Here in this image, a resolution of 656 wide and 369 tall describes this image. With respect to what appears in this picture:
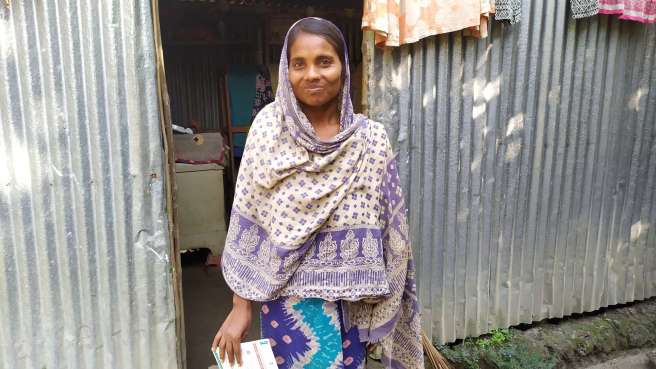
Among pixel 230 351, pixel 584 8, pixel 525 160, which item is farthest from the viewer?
pixel 525 160

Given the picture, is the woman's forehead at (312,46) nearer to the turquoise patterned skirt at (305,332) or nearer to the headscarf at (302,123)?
the headscarf at (302,123)

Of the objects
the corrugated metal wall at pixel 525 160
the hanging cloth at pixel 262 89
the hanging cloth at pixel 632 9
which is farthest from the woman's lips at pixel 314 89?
the hanging cloth at pixel 262 89

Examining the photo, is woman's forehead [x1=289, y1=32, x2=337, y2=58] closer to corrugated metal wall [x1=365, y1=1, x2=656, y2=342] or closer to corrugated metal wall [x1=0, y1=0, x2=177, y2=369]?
corrugated metal wall [x1=0, y1=0, x2=177, y2=369]

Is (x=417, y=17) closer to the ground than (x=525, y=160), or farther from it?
farther from it

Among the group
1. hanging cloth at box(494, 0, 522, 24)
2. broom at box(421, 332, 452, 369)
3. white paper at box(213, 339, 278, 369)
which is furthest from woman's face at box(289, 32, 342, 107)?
broom at box(421, 332, 452, 369)

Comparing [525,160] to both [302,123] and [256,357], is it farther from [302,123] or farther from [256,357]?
[256,357]

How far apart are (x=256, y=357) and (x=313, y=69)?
35.2 inches

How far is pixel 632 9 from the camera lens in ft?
10.4

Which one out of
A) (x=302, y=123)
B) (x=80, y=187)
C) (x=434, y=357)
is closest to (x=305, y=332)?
(x=302, y=123)

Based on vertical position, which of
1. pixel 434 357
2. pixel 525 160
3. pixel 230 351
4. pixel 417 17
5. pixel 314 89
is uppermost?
pixel 417 17

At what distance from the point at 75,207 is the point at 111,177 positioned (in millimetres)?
228

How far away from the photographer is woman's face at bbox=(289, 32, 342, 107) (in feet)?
4.65

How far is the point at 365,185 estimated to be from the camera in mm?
1513

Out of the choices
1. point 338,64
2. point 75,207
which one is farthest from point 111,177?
point 338,64
